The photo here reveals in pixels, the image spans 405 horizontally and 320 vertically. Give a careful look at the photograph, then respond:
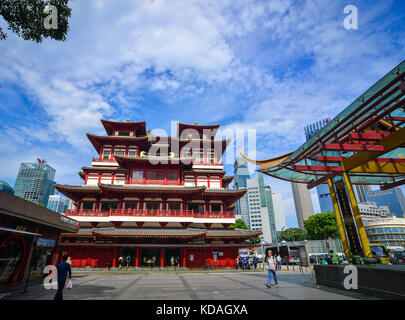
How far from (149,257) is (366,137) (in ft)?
75.7

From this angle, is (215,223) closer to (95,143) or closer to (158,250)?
(158,250)

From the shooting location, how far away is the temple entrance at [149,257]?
2266cm

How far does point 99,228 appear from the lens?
22531 millimetres

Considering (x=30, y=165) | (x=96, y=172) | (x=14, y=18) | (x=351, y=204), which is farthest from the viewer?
(x=30, y=165)

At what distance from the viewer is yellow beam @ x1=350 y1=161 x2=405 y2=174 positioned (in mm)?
11517

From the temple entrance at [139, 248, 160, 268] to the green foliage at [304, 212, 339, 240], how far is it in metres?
44.0

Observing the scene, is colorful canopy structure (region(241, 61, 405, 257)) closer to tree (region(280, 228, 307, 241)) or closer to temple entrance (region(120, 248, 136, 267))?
temple entrance (region(120, 248, 136, 267))

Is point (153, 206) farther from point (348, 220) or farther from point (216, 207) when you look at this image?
point (348, 220)

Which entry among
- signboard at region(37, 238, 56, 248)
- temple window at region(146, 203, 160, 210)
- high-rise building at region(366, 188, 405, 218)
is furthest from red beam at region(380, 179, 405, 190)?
high-rise building at region(366, 188, 405, 218)

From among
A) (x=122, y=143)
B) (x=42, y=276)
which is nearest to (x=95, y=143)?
(x=122, y=143)

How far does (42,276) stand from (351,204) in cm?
1842

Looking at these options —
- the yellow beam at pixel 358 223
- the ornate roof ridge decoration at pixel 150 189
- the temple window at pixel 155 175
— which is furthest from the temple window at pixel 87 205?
the yellow beam at pixel 358 223

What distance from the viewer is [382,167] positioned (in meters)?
11.8

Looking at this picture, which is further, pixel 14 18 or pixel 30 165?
pixel 30 165
